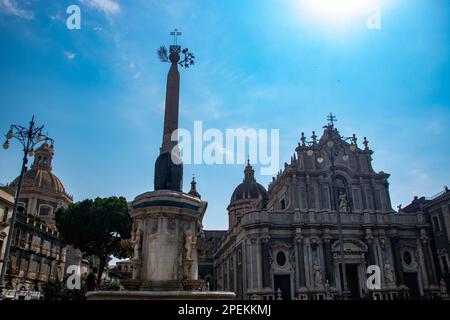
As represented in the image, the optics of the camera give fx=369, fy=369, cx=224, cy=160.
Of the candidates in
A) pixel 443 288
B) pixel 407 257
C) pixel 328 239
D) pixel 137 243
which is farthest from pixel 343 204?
pixel 137 243

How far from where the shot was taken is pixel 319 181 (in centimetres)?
3788

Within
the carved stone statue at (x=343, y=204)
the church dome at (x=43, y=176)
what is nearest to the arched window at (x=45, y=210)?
the church dome at (x=43, y=176)

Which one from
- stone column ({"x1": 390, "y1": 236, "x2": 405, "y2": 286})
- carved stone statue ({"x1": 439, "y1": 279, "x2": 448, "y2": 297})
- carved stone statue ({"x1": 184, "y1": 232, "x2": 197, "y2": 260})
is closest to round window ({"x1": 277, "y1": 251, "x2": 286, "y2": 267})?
stone column ({"x1": 390, "y1": 236, "x2": 405, "y2": 286})

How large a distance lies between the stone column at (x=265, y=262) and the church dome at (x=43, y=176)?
34918 millimetres

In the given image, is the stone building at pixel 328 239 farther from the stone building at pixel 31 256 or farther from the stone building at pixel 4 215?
the stone building at pixel 4 215

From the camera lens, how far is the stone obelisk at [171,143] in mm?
13492

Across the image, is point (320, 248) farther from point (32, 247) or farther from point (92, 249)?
point (32, 247)

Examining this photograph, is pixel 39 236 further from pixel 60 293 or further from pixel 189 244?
pixel 189 244

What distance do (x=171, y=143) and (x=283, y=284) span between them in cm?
2372

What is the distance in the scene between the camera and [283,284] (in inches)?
1328

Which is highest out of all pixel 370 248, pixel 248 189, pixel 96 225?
pixel 248 189
